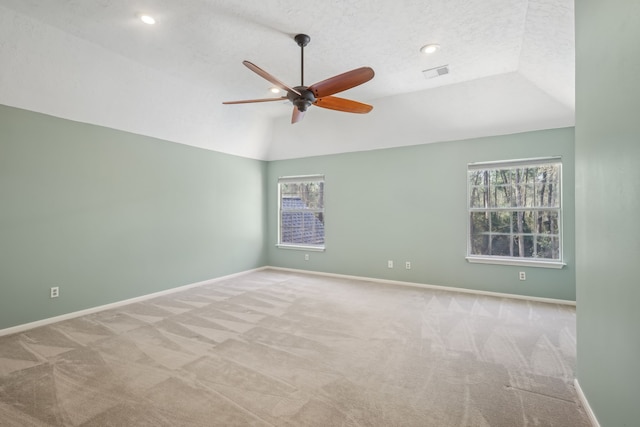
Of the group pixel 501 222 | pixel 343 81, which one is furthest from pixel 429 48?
pixel 501 222

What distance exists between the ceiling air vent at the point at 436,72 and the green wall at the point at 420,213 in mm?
1276

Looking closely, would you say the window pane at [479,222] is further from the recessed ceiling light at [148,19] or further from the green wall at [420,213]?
the recessed ceiling light at [148,19]

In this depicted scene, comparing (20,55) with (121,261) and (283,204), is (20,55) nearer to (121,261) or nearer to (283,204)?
(121,261)

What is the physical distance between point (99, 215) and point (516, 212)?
583 cm

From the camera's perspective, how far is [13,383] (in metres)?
2.17

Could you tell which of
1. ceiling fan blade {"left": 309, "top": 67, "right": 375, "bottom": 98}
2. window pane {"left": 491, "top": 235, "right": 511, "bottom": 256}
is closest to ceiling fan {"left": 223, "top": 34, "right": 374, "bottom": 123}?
ceiling fan blade {"left": 309, "top": 67, "right": 375, "bottom": 98}

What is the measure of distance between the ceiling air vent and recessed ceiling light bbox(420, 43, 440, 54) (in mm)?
436

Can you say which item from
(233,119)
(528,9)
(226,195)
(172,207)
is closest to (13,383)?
(172,207)

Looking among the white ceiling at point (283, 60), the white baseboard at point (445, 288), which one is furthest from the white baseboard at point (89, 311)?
the white ceiling at point (283, 60)

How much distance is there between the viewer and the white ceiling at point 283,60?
8.46 ft

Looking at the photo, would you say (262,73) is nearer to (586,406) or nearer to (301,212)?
(586,406)

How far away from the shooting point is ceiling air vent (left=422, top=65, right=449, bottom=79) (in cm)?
359

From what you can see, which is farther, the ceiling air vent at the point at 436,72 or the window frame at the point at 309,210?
the window frame at the point at 309,210

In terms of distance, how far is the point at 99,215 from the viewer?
3.80 m
